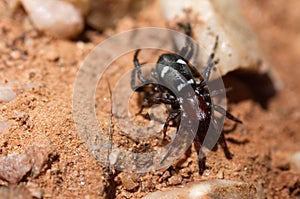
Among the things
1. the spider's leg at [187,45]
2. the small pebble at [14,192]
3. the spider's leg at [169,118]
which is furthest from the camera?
the spider's leg at [187,45]

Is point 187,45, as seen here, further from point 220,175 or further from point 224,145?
point 220,175

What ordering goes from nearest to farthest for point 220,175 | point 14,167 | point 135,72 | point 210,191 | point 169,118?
1. point 14,167
2. point 210,191
3. point 220,175
4. point 169,118
5. point 135,72

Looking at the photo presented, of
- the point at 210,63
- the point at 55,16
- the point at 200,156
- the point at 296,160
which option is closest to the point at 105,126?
the point at 200,156

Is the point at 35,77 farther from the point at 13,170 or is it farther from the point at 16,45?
the point at 13,170

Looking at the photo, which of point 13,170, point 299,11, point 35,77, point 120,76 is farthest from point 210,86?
point 299,11

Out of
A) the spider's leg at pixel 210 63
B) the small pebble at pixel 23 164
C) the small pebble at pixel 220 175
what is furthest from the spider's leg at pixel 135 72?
the small pebble at pixel 23 164

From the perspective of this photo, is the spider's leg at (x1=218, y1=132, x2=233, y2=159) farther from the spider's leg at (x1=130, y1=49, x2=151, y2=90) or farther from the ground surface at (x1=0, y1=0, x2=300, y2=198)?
the spider's leg at (x1=130, y1=49, x2=151, y2=90)

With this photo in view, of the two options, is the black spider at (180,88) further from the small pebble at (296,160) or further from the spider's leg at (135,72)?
the small pebble at (296,160)

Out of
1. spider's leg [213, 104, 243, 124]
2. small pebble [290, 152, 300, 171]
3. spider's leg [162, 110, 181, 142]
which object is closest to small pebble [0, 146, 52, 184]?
spider's leg [162, 110, 181, 142]
